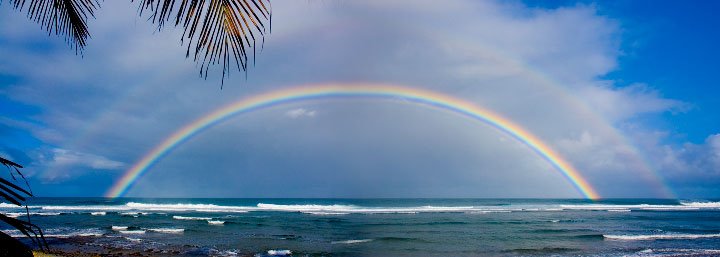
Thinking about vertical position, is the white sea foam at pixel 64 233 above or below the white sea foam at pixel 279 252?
below

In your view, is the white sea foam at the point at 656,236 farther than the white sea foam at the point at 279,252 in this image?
Yes

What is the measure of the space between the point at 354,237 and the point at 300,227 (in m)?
7.58

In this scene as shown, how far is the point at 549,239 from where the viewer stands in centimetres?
2522

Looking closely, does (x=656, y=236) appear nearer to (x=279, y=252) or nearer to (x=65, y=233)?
(x=279, y=252)

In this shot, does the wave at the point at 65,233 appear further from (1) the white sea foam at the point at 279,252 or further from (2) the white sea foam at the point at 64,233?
(1) the white sea foam at the point at 279,252

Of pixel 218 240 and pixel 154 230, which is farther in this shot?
pixel 154 230

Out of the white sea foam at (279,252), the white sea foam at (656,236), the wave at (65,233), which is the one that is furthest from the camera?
the white sea foam at (656,236)

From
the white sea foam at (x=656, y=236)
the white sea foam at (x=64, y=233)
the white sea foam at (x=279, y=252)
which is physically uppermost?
the white sea foam at (x=656, y=236)

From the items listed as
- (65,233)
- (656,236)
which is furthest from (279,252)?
(656,236)

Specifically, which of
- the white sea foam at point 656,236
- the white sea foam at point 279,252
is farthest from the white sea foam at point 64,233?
the white sea foam at point 656,236

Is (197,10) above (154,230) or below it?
above

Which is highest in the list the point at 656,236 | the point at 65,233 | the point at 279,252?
the point at 656,236

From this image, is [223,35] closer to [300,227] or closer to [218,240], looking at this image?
[218,240]

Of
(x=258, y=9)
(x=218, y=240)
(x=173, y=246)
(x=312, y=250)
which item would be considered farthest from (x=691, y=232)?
(x=258, y=9)
